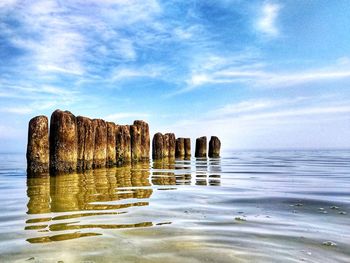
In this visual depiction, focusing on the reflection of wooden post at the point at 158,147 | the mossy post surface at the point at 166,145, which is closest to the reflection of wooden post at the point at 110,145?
the reflection of wooden post at the point at 158,147

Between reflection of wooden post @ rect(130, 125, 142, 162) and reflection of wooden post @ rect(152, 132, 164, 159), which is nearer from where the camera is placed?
reflection of wooden post @ rect(130, 125, 142, 162)

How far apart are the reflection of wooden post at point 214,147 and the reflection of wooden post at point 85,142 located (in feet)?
68.1

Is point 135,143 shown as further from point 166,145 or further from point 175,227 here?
point 175,227

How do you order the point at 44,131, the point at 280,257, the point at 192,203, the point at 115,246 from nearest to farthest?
the point at 280,257
the point at 115,246
the point at 192,203
the point at 44,131

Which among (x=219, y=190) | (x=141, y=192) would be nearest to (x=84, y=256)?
(x=141, y=192)

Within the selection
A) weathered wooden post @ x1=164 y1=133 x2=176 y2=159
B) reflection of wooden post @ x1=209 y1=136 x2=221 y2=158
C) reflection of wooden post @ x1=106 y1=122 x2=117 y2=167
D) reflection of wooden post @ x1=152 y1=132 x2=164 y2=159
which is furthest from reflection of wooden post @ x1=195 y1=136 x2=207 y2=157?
reflection of wooden post @ x1=106 y1=122 x2=117 y2=167

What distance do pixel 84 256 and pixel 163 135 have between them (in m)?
22.7

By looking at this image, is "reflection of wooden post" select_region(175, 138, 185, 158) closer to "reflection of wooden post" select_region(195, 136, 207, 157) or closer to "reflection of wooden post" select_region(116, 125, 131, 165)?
"reflection of wooden post" select_region(195, 136, 207, 157)

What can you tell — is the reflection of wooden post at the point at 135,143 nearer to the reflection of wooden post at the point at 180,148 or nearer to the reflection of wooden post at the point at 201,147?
the reflection of wooden post at the point at 180,148

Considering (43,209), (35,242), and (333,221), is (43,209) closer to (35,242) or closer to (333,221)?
(35,242)

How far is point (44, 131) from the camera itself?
9523 mm

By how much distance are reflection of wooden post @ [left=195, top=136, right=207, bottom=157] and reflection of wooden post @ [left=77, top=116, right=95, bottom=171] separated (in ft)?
62.7

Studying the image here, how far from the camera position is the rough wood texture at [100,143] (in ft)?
40.1

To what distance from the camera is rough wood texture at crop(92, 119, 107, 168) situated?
1221cm
